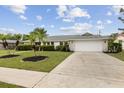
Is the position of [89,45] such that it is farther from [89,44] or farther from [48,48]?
[48,48]

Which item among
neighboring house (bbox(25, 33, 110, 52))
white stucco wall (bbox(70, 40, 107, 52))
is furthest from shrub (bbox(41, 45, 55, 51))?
white stucco wall (bbox(70, 40, 107, 52))

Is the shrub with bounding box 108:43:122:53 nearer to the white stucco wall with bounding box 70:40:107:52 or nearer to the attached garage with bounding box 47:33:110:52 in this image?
the attached garage with bounding box 47:33:110:52

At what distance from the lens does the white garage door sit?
3111cm

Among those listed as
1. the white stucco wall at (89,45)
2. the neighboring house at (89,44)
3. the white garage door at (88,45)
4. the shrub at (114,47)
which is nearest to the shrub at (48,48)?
the neighboring house at (89,44)

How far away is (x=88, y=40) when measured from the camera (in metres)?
31.7

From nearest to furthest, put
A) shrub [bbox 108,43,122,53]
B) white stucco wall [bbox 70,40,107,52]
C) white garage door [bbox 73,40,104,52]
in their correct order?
1. shrub [bbox 108,43,122,53]
2. white stucco wall [bbox 70,40,107,52]
3. white garage door [bbox 73,40,104,52]

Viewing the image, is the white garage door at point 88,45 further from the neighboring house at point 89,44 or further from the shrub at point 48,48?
the shrub at point 48,48

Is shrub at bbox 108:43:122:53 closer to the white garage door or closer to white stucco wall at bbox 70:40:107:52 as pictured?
white stucco wall at bbox 70:40:107:52

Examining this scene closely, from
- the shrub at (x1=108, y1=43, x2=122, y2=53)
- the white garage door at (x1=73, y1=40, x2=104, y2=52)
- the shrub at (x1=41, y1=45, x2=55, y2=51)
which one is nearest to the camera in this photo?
the shrub at (x1=108, y1=43, x2=122, y2=53)

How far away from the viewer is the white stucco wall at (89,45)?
31000 millimetres

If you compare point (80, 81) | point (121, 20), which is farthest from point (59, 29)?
point (80, 81)

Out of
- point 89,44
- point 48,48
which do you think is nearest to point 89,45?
point 89,44

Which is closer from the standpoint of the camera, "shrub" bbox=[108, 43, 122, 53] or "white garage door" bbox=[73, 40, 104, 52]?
"shrub" bbox=[108, 43, 122, 53]
